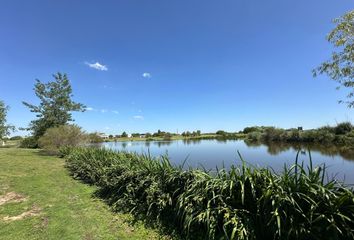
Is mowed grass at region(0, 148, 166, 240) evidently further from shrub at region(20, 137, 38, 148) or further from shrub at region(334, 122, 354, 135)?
shrub at region(334, 122, 354, 135)

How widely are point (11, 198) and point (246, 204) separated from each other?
665 cm

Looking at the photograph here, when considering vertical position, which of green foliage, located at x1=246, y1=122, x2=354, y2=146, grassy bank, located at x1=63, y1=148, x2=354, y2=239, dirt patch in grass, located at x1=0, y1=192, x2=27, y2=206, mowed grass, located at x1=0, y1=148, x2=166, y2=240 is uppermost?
green foliage, located at x1=246, y1=122, x2=354, y2=146

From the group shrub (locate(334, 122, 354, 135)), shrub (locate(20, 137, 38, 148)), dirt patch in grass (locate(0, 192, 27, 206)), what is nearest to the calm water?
shrub (locate(334, 122, 354, 135))

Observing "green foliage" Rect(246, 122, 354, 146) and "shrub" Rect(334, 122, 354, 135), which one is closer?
"green foliage" Rect(246, 122, 354, 146)

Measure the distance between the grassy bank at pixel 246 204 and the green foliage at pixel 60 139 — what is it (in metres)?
15.9

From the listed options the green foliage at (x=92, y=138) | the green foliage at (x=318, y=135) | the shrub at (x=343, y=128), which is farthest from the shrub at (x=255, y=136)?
the green foliage at (x=92, y=138)

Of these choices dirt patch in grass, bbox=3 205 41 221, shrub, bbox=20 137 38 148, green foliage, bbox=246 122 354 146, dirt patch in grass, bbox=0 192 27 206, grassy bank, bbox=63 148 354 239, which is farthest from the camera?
shrub, bbox=20 137 38 148

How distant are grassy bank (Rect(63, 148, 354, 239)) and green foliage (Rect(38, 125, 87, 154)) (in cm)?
1591

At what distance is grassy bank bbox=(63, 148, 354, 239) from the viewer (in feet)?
9.71

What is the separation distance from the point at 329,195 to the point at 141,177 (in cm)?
409

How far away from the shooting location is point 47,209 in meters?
5.82

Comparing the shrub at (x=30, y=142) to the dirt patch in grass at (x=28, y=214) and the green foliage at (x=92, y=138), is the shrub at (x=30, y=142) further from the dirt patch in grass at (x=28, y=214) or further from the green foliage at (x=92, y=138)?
the dirt patch in grass at (x=28, y=214)

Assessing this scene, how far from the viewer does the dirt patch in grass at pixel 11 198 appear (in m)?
6.58

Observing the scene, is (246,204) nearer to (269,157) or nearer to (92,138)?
(269,157)
